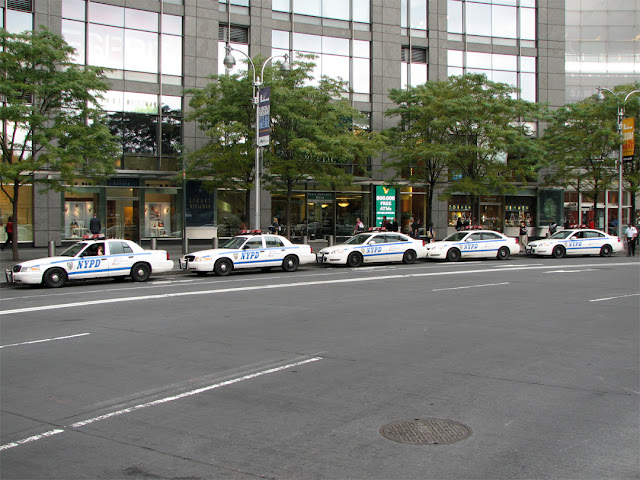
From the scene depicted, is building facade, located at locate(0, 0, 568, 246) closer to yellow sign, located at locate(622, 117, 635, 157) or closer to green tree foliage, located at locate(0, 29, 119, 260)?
green tree foliage, located at locate(0, 29, 119, 260)

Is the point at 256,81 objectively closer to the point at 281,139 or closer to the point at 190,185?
A: the point at 281,139

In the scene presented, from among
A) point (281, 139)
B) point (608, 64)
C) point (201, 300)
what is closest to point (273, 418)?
point (201, 300)

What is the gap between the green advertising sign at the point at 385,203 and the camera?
128ft

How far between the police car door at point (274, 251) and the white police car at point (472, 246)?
26.1ft

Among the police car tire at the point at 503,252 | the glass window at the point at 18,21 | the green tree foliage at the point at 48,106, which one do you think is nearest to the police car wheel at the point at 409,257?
the police car tire at the point at 503,252

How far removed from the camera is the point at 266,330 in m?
10.4

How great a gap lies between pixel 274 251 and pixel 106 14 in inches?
716

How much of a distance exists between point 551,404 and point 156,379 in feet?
14.4

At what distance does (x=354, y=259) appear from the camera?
24.7m

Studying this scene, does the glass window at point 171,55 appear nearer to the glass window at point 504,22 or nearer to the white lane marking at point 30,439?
the glass window at point 504,22

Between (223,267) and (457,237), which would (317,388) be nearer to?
(223,267)

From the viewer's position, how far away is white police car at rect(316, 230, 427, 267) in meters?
24.5

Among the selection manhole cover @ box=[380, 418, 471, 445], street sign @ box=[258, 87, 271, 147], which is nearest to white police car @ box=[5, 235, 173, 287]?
street sign @ box=[258, 87, 271, 147]

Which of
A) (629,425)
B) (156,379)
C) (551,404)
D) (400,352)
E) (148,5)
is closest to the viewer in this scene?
(629,425)
